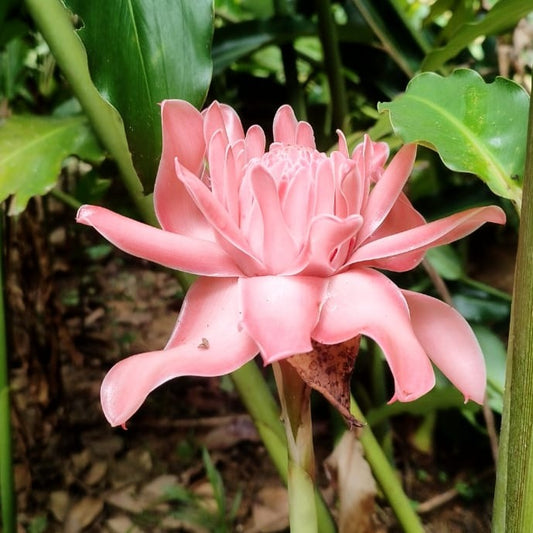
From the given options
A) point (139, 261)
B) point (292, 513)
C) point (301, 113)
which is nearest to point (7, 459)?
point (292, 513)

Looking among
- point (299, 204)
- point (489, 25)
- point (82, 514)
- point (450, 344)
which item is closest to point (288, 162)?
point (299, 204)

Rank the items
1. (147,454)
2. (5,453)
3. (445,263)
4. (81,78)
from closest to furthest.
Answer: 1. (81,78)
2. (5,453)
3. (445,263)
4. (147,454)

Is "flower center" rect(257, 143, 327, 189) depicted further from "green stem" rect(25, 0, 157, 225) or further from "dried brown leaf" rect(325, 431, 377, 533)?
"dried brown leaf" rect(325, 431, 377, 533)

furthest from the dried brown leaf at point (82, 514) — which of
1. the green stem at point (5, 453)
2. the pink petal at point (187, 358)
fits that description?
the pink petal at point (187, 358)

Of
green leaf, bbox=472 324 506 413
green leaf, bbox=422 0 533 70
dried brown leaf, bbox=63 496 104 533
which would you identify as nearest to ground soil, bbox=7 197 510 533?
dried brown leaf, bbox=63 496 104 533

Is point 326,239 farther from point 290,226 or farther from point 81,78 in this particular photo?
point 81,78

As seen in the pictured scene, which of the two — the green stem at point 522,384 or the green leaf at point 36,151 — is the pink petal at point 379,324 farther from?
the green leaf at point 36,151
